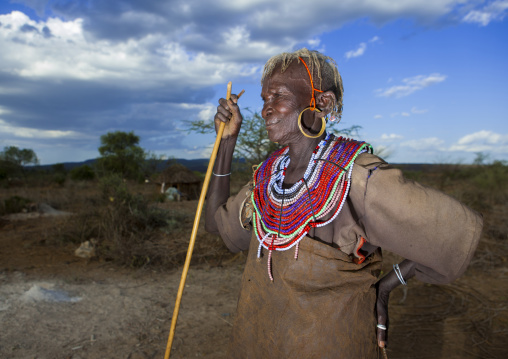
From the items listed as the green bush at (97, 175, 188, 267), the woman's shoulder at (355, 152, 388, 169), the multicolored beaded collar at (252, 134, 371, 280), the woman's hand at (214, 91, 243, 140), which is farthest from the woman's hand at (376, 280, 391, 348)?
the green bush at (97, 175, 188, 267)

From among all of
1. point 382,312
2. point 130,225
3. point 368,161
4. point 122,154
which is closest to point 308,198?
point 368,161

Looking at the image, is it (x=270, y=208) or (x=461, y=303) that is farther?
(x=461, y=303)

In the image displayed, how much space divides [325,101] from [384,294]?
868 mm

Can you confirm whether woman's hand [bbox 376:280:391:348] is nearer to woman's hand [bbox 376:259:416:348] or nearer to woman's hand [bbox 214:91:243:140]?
woman's hand [bbox 376:259:416:348]

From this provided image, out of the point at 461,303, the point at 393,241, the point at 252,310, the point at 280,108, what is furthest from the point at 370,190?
the point at 461,303

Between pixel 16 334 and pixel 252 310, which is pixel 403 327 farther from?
pixel 16 334

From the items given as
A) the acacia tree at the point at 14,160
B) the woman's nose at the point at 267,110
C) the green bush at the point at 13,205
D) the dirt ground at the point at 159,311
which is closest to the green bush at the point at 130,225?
the dirt ground at the point at 159,311

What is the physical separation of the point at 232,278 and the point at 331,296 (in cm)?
399

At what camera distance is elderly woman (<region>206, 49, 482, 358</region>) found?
1.37m

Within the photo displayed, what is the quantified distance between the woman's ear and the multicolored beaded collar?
4.6 inches

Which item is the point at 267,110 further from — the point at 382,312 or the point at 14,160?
the point at 14,160

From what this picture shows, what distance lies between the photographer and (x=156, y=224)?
24.2 feet

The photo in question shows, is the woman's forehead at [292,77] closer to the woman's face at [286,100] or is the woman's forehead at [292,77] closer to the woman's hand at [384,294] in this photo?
the woman's face at [286,100]

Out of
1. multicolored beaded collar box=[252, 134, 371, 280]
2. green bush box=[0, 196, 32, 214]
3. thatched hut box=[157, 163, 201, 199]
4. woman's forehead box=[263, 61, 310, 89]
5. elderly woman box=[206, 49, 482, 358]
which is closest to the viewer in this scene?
elderly woman box=[206, 49, 482, 358]
